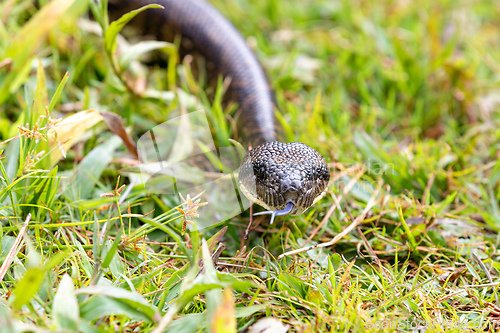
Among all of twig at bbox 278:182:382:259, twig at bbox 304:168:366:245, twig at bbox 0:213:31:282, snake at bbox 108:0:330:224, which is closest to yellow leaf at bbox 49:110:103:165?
twig at bbox 0:213:31:282

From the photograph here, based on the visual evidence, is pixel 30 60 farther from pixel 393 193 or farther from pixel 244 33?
pixel 393 193

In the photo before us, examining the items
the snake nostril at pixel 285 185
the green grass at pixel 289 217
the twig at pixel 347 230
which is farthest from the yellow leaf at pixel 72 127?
the twig at pixel 347 230

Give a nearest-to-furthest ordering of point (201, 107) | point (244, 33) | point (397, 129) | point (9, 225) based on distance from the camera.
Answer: point (9, 225) < point (201, 107) < point (397, 129) < point (244, 33)

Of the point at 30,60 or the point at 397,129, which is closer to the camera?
the point at 30,60

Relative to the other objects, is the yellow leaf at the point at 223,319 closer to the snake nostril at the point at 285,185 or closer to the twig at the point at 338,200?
the snake nostril at the point at 285,185

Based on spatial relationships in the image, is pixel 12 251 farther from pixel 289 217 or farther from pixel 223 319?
pixel 289 217

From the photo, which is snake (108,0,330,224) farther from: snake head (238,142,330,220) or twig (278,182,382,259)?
twig (278,182,382,259)

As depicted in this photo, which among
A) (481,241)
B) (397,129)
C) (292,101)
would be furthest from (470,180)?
(292,101)
